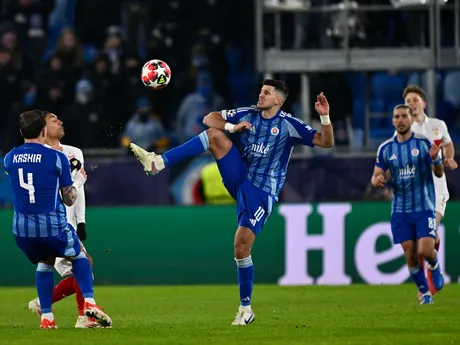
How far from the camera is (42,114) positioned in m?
10.9

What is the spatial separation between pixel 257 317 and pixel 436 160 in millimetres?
2809

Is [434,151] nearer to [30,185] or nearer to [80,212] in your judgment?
[80,212]

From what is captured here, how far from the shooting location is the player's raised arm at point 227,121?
39.4 ft

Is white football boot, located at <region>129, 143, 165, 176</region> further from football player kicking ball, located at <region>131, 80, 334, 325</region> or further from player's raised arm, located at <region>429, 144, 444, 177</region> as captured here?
Result: player's raised arm, located at <region>429, 144, 444, 177</region>

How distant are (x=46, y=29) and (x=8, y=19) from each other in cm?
73

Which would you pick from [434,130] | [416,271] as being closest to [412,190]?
[416,271]

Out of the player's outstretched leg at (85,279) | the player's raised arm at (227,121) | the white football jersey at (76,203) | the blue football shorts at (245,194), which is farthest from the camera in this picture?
the white football jersey at (76,203)

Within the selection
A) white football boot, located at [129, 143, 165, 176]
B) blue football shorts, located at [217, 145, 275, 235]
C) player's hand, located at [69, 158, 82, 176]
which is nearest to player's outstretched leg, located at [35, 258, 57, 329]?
player's hand, located at [69, 158, 82, 176]

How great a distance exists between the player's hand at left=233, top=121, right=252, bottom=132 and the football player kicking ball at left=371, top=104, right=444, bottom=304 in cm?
288

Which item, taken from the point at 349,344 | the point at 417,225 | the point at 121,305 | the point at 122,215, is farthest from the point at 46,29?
the point at 349,344

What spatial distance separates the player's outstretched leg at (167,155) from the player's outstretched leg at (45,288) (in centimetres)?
129

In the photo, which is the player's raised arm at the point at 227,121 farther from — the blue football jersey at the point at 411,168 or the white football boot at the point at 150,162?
the blue football jersey at the point at 411,168

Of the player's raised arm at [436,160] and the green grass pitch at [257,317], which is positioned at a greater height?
the player's raised arm at [436,160]

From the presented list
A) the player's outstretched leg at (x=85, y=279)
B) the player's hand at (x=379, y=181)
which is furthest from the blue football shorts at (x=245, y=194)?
the player's hand at (x=379, y=181)
